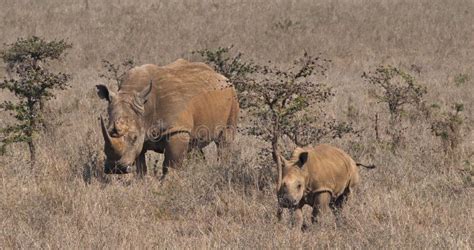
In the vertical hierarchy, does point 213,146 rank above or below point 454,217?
below

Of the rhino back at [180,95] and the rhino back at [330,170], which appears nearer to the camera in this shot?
the rhino back at [330,170]

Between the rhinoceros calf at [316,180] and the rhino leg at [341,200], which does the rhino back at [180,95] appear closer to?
the rhinoceros calf at [316,180]

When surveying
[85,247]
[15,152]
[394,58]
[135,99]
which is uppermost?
[135,99]

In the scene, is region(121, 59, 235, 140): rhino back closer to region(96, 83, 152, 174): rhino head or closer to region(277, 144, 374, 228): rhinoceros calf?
region(96, 83, 152, 174): rhino head

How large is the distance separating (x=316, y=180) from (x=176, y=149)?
2.19 meters

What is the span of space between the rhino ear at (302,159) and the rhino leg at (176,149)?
2.20 meters

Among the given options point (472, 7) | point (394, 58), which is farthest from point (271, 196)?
point (472, 7)

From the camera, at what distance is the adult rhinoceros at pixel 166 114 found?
21.2 ft

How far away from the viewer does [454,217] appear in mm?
5625

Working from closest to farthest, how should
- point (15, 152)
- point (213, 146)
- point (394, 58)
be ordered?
point (15, 152) < point (213, 146) < point (394, 58)

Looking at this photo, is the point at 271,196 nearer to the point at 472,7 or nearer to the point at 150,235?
the point at 150,235

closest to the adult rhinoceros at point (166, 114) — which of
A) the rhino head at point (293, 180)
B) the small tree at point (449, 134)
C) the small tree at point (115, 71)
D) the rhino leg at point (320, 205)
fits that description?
the small tree at point (115, 71)

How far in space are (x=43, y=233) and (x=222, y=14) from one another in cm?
2199

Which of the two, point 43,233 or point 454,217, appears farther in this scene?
point 454,217
